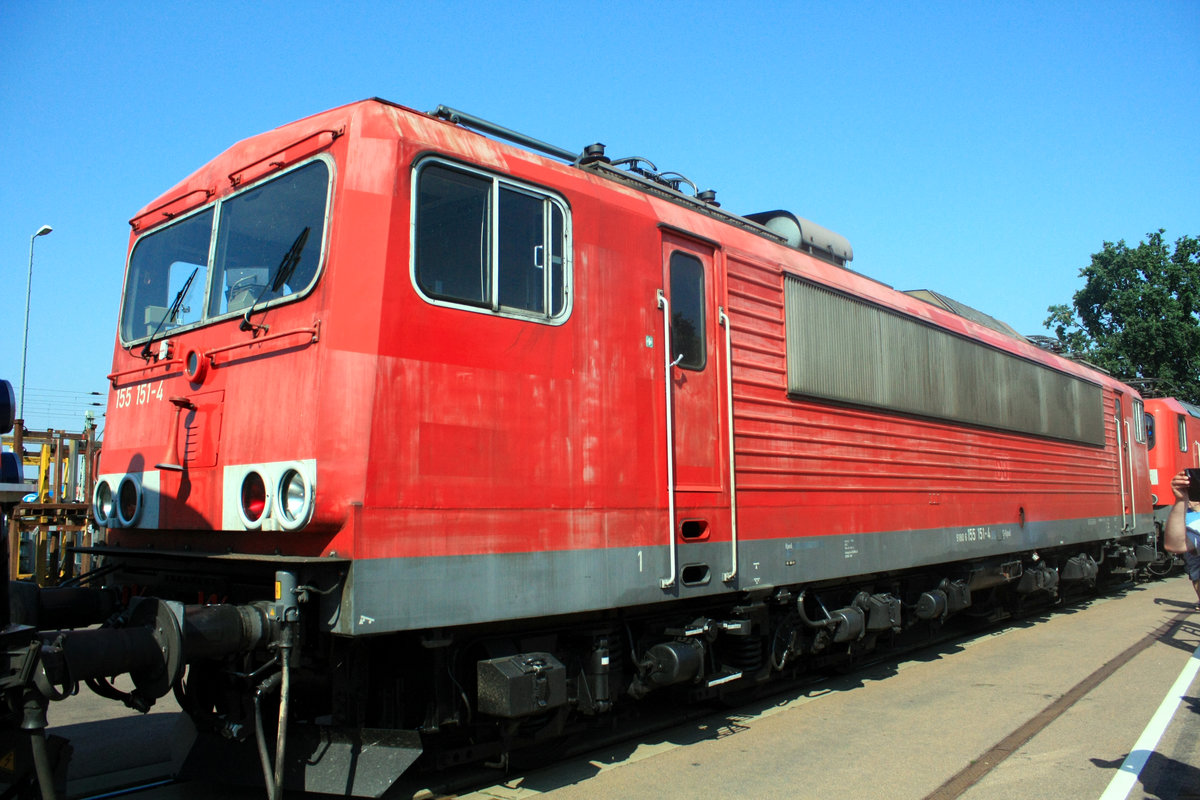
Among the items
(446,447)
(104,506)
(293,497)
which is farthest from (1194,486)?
(104,506)

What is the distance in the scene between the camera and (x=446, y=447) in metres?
4.39

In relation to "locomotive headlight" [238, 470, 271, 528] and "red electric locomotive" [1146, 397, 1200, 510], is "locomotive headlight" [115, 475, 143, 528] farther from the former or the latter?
"red electric locomotive" [1146, 397, 1200, 510]

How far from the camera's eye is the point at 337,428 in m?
4.09

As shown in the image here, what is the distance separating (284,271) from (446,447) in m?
1.27

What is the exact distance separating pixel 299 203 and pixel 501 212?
105cm

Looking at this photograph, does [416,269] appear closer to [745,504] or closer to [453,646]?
[453,646]

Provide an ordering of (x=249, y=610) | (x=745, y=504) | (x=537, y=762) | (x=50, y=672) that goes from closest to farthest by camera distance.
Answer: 1. (x=50, y=672)
2. (x=249, y=610)
3. (x=537, y=762)
4. (x=745, y=504)

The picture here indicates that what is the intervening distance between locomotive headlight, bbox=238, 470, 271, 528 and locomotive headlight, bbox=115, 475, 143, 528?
109 cm

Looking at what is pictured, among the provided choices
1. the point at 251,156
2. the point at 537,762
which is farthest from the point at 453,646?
the point at 251,156

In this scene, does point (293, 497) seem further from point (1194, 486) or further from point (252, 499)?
point (1194, 486)

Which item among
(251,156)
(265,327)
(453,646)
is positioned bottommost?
(453,646)

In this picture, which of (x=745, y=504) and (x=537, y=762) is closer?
(x=537, y=762)

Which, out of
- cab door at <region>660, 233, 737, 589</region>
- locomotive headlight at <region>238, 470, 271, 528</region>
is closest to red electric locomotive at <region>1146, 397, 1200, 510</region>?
cab door at <region>660, 233, 737, 589</region>

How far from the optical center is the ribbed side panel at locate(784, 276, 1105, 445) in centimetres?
726
